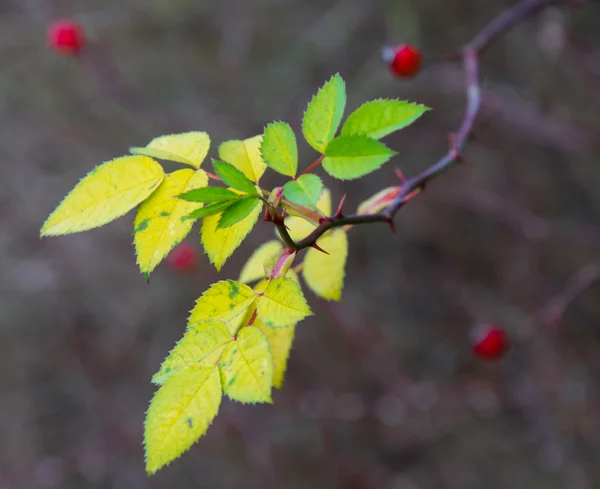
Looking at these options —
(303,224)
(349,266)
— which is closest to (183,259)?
(349,266)

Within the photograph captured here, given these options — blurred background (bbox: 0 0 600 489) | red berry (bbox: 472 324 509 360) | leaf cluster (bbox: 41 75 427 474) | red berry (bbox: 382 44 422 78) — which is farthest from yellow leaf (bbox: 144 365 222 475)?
blurred background (bbox: 0 0 600 489)

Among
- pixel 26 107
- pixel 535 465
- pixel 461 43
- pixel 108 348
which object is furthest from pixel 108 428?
pixel 461 43

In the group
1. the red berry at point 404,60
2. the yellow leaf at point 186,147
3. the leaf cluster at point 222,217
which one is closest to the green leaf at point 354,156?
the leaf cluster at point 222,217

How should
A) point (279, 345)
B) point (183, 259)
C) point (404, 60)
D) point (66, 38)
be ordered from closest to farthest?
point (279, 345) < point (404, 60) < point (66, 38) < point (183, 259)

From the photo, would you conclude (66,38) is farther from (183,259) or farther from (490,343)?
(490,343)

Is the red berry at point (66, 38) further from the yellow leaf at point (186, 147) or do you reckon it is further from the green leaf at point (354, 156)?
the green leaf at point (354, 156)

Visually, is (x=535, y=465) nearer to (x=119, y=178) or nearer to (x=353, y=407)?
(x=353, y=407)

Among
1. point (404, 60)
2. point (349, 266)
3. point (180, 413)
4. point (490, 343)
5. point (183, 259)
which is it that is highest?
point (180, 413)

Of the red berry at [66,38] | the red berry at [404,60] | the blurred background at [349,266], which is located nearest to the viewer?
the red berry at [404,60]

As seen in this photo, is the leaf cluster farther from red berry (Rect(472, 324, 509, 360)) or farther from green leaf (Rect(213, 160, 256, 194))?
red berry (Rect(472, 324, 509, 360))
